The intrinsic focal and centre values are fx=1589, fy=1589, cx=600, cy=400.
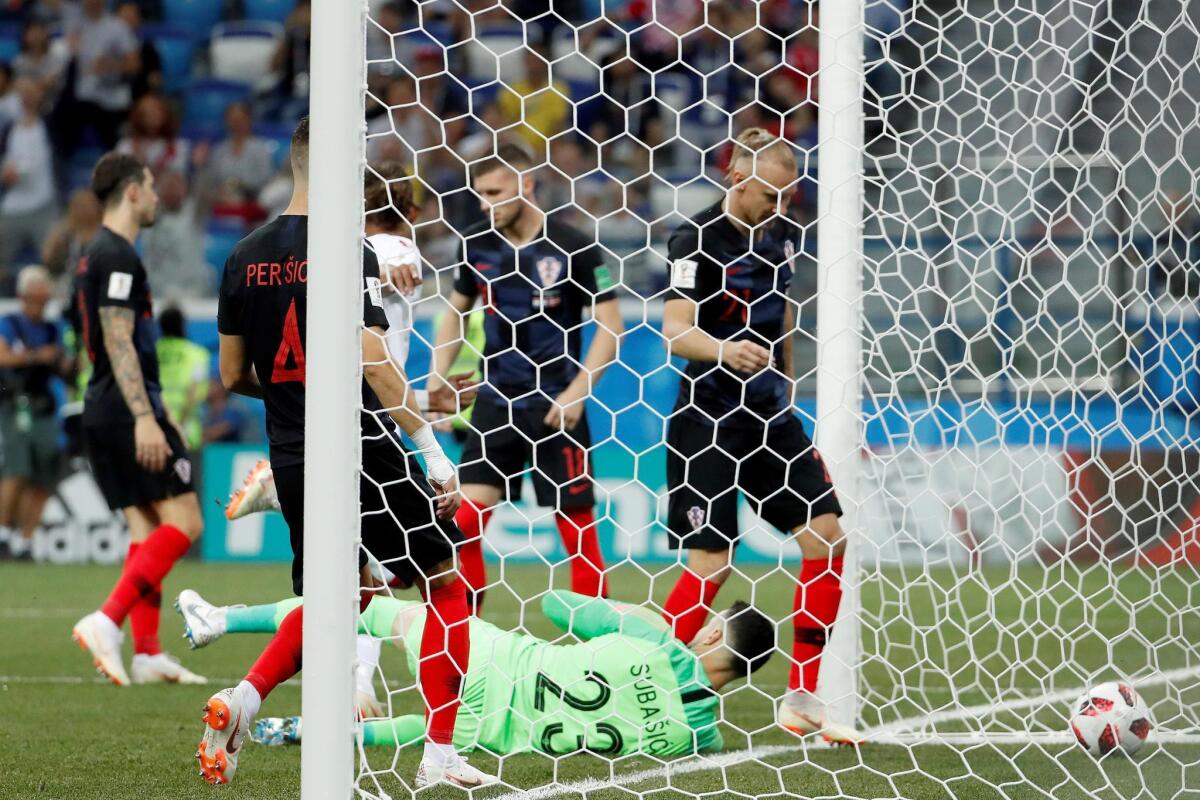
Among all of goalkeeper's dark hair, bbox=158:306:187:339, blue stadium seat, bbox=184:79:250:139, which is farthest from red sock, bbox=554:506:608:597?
blue stadium seat, bbox=184:79:250:139

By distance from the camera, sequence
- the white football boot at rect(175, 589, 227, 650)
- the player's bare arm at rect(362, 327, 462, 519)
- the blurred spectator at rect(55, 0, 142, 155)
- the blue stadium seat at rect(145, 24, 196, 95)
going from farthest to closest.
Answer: the blue stadium seat at rect(145, 24, 196, 95)
the blurred spectator at rect(55, 0, 142, 155)
the white football boot at rect(175, 589, 227, 650)
the player's bare arm at rect(362, 327, 462, 519)

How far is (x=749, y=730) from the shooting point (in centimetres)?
496

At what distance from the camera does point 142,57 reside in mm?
13414

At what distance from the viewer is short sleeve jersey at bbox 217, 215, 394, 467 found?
3902 millimetres

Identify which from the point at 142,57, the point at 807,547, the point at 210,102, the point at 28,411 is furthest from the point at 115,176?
the point at 142,57

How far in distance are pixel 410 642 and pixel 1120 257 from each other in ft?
14.5

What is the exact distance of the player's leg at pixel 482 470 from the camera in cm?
550

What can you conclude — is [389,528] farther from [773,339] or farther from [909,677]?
[909,677]

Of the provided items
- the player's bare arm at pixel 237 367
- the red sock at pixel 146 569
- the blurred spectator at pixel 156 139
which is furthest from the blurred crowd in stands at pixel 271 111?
the player's bare arm at pixel 237 367

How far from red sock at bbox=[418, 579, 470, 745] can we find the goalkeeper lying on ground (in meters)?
0.26

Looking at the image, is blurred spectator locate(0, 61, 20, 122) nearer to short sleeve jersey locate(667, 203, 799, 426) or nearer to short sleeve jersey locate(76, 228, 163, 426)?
short sleeve jersey locate(76, 228, 163, 426)

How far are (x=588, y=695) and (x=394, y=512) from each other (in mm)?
846

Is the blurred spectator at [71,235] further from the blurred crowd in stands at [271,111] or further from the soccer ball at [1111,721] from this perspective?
the soccer ball at [1111,721]

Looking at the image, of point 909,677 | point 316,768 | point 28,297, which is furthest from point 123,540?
point 316,768
